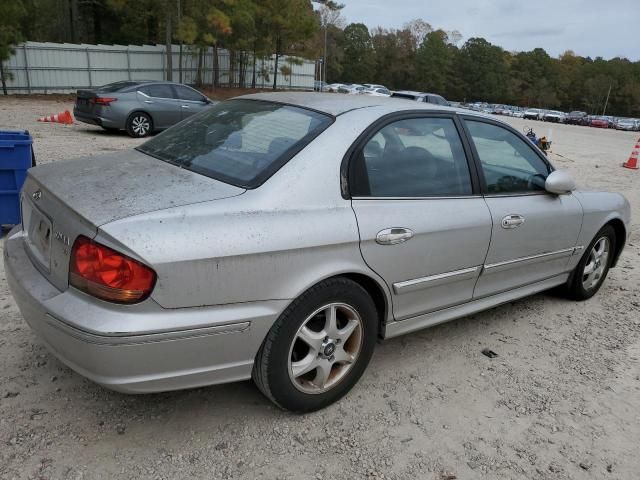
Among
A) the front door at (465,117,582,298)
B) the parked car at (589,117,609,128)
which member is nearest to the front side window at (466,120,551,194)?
the front door at (465,117,582,298)

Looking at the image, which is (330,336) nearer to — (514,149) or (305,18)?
(514,149)

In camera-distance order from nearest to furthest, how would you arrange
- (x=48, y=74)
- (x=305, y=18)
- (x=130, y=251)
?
(x=130, y=251) < (x=48, y=74) < (x=305, y=18)

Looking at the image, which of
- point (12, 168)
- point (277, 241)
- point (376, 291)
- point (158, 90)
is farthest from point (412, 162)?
point (158, 90)

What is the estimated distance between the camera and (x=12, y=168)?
4.86 m

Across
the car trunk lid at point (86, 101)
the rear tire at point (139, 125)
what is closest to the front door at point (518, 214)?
the rear tire at point (139, 125)

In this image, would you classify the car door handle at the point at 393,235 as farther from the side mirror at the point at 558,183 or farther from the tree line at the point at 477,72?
the tree line at the point at 477,72

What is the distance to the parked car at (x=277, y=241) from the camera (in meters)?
2.18

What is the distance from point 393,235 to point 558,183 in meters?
1.61

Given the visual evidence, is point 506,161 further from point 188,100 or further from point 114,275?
point 188,100

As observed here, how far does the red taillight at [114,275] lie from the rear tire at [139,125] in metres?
11.3

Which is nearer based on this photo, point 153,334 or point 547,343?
point 153,334

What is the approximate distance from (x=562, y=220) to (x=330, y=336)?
7.14 feet

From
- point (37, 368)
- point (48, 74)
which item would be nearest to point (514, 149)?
point (37, 368)

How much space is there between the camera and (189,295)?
Result: 2.21 metres
